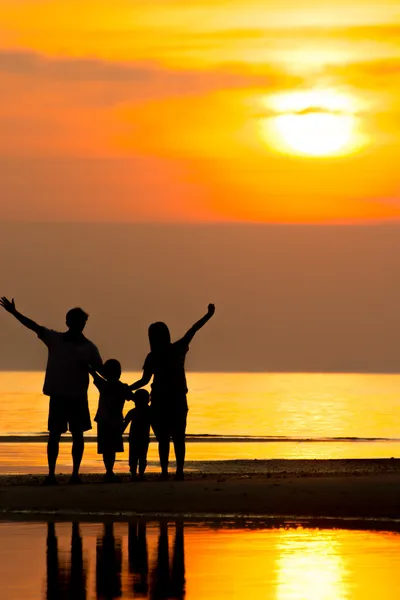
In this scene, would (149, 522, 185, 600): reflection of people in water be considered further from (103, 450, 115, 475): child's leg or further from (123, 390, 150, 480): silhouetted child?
(123, 390, 150, 480): silhouetted child

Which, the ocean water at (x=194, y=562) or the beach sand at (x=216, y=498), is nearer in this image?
the ocean water at (x=194, y=562)

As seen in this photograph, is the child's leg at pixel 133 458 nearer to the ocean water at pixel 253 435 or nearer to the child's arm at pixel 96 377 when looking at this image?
the child's arm at pixel 96 377

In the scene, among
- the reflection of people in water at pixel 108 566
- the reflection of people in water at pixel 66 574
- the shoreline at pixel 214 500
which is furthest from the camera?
the shoreline at pixel 214 500

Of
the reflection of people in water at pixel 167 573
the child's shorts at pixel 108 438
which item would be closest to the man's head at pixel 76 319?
the child's shorts at pixel 108 438

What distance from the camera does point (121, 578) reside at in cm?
1160

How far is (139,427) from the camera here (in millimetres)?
19125

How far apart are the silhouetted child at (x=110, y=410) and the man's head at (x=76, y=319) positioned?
29.1 inches

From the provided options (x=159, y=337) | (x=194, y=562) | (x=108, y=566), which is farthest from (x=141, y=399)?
(x=108, y=566)

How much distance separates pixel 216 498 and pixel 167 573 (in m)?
4.64

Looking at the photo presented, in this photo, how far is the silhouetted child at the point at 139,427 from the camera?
19078 millimetres

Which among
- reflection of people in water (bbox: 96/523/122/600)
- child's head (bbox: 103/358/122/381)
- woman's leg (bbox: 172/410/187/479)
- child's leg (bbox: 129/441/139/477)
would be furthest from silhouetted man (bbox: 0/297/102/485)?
reflection of people in water (bbox: 96/523/122/600)

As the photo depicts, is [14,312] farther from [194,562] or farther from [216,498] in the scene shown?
[194,562]

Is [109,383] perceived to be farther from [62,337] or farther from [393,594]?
[393,594]

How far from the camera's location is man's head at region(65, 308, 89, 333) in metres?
18.1
